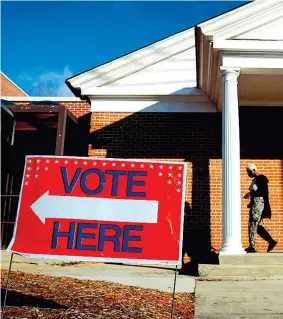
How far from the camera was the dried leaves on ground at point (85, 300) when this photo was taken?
412 cm

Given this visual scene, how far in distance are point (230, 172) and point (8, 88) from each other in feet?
58.0

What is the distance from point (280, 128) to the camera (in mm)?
9758

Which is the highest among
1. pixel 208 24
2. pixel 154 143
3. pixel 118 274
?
pixel 208 24

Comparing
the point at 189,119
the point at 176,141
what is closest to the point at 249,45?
the point at 189,119

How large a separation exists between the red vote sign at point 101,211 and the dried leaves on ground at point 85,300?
0.65 m

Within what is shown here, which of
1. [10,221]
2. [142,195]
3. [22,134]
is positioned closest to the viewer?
[142,195]

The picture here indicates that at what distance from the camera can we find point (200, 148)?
9750 mm

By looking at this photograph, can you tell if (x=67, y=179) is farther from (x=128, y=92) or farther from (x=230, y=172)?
(x=128, y=92)

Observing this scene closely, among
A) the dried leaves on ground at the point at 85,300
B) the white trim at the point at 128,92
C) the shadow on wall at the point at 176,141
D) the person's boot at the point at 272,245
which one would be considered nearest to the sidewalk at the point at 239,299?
the dried leaves on ground at the point at 85,300

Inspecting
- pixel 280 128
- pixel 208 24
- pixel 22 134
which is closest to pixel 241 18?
pixel 208 24

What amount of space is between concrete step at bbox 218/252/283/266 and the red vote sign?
3145mm

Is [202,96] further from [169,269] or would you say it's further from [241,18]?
[169,269]

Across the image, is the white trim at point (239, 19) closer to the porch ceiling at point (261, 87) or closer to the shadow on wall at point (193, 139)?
the porch ceiling at point (261, 87)

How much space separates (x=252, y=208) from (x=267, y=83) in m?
2.94
